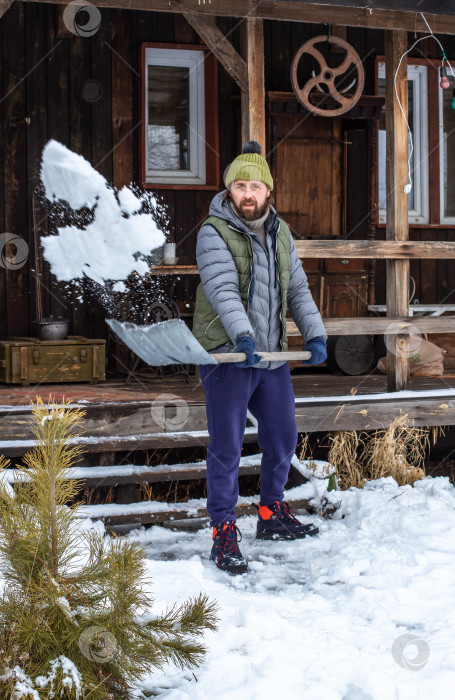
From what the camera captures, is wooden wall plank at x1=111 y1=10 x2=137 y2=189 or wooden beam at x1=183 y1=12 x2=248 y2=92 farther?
wooden wall plank at x1=111 y1=10 x2=137 y2=189

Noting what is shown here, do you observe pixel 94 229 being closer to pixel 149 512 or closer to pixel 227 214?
pixel 149 512

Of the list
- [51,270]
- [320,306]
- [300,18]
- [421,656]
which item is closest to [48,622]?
[421,656]

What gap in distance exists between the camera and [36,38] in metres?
7.32

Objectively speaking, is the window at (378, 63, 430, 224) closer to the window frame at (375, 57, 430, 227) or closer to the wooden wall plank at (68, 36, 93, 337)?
the window frame at (375, 57, 430, 227)

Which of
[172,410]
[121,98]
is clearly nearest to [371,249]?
[172,410]

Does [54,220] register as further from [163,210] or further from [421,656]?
[421,656]

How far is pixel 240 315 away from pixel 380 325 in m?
2.57

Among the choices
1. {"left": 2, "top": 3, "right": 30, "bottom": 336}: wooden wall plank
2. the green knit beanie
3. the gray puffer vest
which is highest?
{"left": 2, "top": 3, "right": 30, "bottom": 336}: wooden wall plank

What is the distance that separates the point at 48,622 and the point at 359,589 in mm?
1602

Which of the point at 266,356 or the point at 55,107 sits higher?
the point at 55,107

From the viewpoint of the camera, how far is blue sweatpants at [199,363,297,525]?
147 inches

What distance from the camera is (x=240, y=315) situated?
3.51 meters

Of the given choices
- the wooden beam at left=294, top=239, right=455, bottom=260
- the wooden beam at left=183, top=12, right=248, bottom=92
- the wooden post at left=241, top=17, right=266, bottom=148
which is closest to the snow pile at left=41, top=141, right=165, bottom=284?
the wooden beam at left=294, top=239, right=455, bottom=260

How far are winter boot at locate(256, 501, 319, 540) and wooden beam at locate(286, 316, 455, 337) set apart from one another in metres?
1.70
